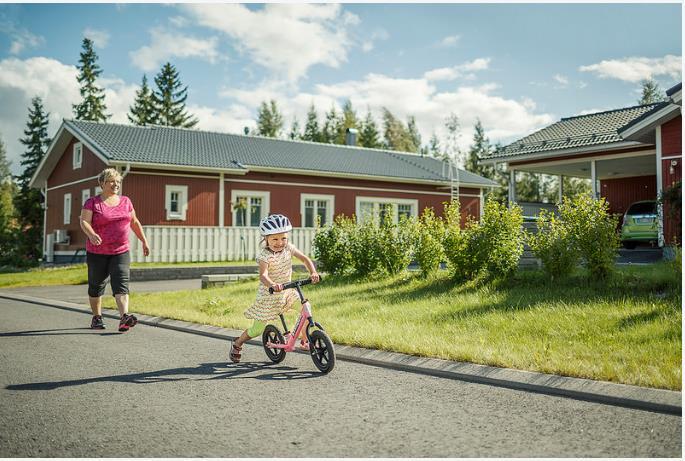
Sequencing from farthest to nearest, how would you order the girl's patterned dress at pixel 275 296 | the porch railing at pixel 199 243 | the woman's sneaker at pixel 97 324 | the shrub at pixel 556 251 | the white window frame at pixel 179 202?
the white window frame at pixel 179 202
the porch railing at pixel 199 243
the shrub at pixel 556 251
the woman's sneaker at pixel 97 324
the girl's patterned dress at pixel 275 296

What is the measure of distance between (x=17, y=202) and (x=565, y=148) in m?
38.9

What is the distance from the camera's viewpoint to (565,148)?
2144 centimetres

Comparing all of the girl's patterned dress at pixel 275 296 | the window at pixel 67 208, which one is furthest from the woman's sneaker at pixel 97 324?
the window at pixel 67 208

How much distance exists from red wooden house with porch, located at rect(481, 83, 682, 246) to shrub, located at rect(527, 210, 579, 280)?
643 cm

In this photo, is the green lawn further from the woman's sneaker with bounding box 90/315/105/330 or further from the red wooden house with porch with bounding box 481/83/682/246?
the red wooden house with porch with bounding box 481/83/682/246

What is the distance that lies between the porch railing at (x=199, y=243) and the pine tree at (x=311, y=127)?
154 feet

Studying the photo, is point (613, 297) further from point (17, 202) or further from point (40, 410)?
point (17, 202)

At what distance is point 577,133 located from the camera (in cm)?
2297

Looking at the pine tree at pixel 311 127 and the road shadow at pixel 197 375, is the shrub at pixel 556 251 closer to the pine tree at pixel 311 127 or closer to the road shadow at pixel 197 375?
the road shadow at pixel 197 375

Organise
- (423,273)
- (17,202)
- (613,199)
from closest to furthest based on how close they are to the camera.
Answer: (423,273) → (613,199) → (17,202)

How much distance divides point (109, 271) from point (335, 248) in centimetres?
645

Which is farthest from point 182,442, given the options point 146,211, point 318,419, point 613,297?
point 146,211

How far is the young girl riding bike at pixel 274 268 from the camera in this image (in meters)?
5.93

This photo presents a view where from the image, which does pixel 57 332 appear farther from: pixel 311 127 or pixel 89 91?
pixel 311 127
